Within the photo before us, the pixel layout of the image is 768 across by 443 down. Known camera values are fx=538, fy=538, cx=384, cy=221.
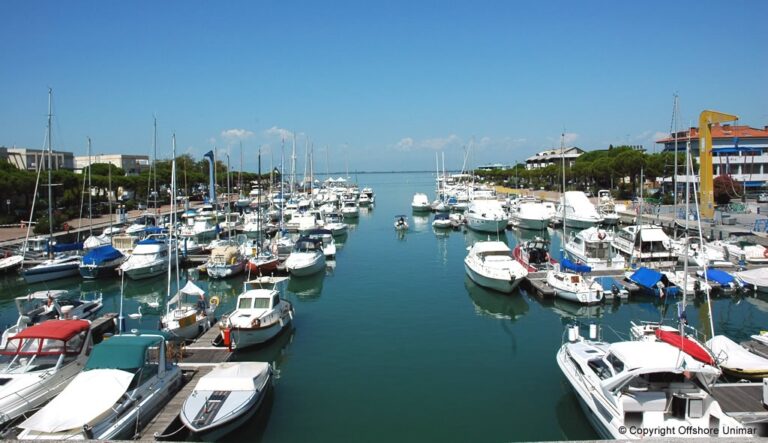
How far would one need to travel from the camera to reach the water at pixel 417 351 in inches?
626

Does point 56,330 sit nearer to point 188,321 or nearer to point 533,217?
point 188,321

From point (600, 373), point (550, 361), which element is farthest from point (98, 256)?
point (600, 373)

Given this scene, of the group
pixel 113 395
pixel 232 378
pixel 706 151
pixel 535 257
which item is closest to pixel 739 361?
pixel 232 378

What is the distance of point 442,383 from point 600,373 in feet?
18.6

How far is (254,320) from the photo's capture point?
21.4 metres

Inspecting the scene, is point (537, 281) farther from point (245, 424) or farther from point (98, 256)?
point (98, 256)

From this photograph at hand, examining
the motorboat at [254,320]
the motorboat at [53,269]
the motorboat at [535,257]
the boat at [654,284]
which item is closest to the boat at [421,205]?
the motorboat at [535,257]

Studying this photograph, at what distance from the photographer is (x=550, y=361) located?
2083 cm

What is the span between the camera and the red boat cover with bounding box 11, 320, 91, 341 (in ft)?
54.6

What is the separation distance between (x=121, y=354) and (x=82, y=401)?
1855 millimetres

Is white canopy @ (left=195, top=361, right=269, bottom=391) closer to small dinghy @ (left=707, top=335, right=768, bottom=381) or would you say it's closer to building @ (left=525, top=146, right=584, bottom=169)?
small dinghy @ (left=707, top=335, right=768, bottom=381)

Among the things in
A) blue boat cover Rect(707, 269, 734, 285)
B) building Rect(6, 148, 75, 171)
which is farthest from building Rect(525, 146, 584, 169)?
blue boat cover Rect(707, 269, 734, 285)

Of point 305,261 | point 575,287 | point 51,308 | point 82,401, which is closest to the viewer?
point 82,401

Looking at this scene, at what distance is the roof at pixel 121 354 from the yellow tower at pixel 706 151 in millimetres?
36947
